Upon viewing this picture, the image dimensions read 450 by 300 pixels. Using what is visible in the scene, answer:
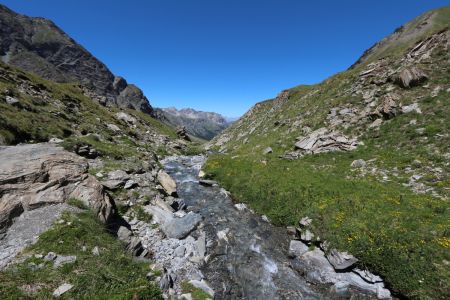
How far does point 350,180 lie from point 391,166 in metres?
4.61

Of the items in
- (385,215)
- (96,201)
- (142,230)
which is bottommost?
(142,230)

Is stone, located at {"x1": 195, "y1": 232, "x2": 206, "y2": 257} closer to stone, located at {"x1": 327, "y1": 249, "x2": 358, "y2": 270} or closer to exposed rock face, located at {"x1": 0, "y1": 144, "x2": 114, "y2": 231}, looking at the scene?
exposed rock face, located at {"x1": 0, "y1": 144, "x2": 114, "y2": 231}

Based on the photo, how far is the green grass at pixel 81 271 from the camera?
8789mm

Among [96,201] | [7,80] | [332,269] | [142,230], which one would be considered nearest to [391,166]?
[332,269]

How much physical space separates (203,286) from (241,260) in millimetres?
3490

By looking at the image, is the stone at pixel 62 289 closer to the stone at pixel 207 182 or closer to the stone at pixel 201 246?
the stone at pixel 201 246

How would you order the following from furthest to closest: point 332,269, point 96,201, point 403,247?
1. point 96,201
2. point 332,269
3. point 403,247

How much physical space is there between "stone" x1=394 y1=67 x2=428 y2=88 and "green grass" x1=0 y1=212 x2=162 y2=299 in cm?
3731

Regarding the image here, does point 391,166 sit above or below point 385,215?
above

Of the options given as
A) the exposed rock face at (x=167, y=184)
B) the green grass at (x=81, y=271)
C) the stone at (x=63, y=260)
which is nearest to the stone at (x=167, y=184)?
the exposed rock face at (x=167, y=184)

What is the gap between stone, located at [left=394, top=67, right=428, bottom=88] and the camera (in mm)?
31453

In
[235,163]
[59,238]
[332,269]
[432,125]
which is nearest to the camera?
[59,238]

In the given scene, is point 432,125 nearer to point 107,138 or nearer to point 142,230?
point 142,230

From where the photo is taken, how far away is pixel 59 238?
1152 cm
